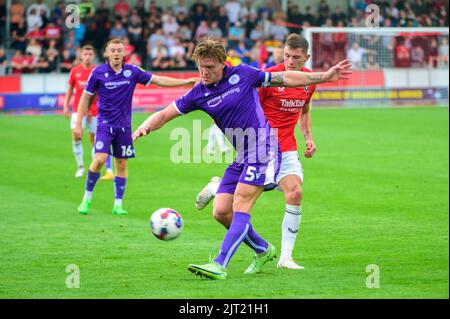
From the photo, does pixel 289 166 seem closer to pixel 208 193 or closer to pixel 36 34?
pixel 208 193

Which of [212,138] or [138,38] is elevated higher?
[138,38]

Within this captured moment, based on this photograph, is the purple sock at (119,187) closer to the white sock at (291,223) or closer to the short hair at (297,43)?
the white sock at (291,223)

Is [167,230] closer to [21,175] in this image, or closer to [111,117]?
[111,117]

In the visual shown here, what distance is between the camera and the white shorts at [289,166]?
867cm

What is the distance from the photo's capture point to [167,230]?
27.3ft

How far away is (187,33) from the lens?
35.6m

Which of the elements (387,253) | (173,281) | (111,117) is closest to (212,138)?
(111,117)

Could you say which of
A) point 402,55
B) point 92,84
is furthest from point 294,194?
point 402,55

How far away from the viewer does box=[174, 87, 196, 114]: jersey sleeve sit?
8.08 meters

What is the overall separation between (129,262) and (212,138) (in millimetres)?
11443

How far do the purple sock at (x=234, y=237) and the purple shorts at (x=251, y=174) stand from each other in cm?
32

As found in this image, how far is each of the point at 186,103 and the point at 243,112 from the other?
54 cm

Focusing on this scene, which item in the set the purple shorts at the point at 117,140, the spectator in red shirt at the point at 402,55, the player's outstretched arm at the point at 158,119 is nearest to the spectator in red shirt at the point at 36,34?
the spectator in red shirt at the point at 402,55

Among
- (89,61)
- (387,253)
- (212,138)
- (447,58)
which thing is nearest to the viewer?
(387,253)
